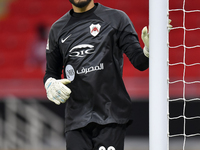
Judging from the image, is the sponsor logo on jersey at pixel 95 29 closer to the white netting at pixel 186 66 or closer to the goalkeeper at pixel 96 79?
→ the goalkeeper at pixel 96 79

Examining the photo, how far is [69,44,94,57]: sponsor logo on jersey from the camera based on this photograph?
2225 mm

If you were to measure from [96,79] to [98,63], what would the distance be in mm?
85

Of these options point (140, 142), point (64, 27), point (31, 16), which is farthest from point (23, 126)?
point (64, 27)

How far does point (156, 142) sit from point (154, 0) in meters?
0.70

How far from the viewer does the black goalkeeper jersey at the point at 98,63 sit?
7.23 ft

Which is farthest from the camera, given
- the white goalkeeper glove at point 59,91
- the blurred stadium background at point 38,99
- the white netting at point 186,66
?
the blurred stadium background at point 38,99

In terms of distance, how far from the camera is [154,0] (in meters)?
2.06

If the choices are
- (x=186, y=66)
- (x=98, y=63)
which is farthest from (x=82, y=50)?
(x=186, y=66)

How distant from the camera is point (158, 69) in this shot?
2066 millimetres

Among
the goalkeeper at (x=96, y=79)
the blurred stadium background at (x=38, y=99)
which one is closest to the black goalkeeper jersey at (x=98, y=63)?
the goalkeeper at (x=96, y=79)

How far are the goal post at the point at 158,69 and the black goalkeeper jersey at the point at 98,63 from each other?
11 cm

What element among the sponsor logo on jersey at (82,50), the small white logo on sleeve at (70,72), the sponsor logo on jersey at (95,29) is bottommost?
the small white logo on sleeve at (70,72)

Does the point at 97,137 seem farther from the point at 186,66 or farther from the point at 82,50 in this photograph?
the point at 186,66

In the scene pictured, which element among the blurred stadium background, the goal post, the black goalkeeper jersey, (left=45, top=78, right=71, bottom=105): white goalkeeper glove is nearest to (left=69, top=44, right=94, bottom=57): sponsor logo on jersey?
the black goalkeeper jersey
